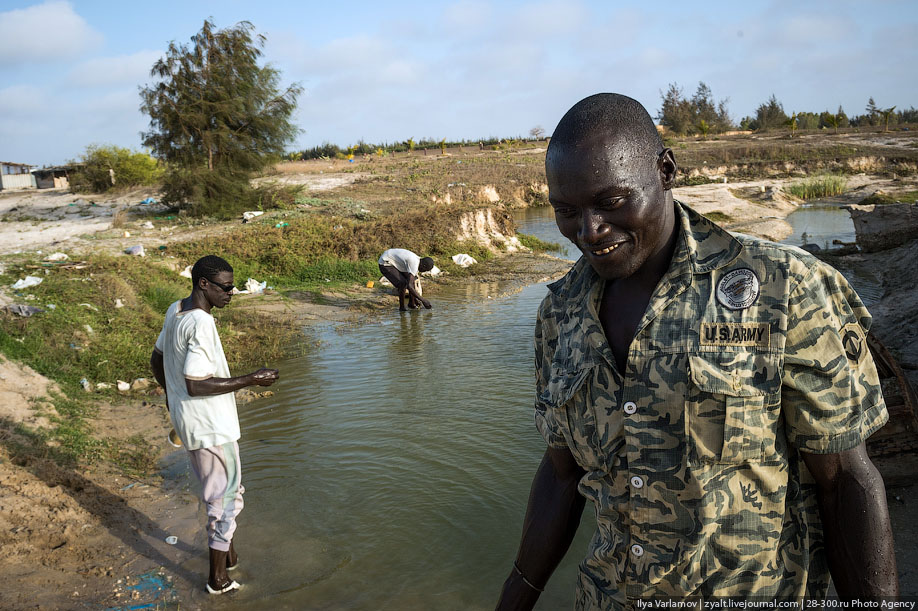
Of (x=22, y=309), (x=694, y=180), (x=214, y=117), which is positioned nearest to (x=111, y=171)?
(x=214, y=117)

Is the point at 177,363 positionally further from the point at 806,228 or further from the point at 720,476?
the point at 806,228

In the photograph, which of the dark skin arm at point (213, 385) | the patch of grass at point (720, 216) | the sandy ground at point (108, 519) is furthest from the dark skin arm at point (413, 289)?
the patch of grass at point (720, 216)

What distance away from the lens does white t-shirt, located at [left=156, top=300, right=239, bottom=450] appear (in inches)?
151

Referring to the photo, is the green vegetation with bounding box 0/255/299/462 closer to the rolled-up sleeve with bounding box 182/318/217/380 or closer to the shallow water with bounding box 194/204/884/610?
the shallow water with bounding box 194/204/884/610

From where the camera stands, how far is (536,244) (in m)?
19.8

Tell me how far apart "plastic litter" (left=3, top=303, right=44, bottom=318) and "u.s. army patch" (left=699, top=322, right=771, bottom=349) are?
9.04 m

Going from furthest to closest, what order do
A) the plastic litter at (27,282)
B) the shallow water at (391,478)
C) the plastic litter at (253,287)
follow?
the plastic litter at (253,287)
the plastic litter at (27,282)
the shallow water at (391,478)

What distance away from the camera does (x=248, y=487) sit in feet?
18.0

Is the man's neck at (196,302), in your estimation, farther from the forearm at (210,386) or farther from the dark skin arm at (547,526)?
the dark skin arm at (547,526)

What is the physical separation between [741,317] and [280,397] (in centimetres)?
680

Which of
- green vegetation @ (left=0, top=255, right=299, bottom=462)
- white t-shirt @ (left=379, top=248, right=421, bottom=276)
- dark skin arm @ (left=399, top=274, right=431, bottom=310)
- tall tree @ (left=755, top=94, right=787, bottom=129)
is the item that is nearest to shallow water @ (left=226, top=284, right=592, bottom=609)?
green vegetation @ (left=0, top=255, right=299, bottom=462)

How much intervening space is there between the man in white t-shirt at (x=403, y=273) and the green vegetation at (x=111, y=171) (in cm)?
1784

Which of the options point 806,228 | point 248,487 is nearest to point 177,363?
point 248,487

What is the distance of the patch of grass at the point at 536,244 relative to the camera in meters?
19.6
